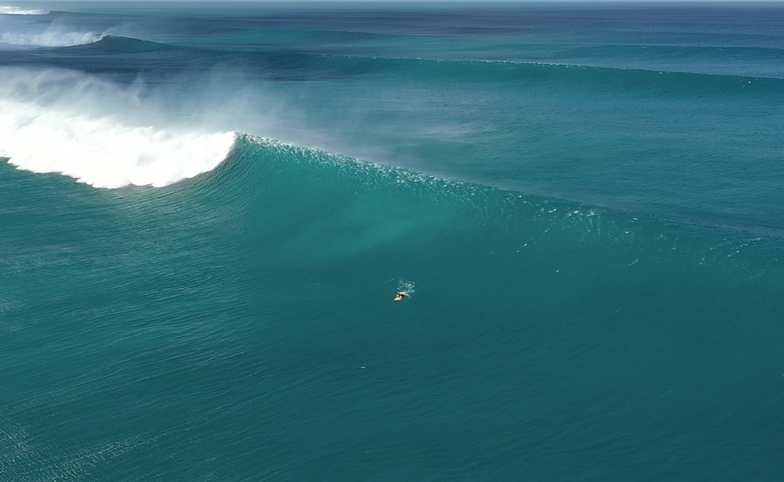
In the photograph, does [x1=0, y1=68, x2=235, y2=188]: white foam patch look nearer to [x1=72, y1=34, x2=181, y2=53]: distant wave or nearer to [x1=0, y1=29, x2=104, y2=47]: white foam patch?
[x1=72, y1=34, x2=181, y2=53]: distant wave

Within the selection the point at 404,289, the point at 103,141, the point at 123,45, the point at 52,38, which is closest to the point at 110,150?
the point at 103,141

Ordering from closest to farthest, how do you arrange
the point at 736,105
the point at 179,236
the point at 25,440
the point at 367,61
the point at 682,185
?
the point at 25,440 → the point at 179,236 → the point at 682,185 → the point at 736,105 → the point at 367,61

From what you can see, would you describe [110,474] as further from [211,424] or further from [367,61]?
[367,61]

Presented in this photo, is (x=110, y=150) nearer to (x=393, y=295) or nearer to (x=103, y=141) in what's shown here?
(x=103, y=141)

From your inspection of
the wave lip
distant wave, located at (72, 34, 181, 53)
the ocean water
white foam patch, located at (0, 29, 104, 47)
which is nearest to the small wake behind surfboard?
the ocean water

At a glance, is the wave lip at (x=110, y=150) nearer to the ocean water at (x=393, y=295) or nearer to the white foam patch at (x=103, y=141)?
the white foam patch at (x=103, y=141)

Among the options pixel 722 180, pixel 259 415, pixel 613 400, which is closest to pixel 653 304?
pixel 613 400
